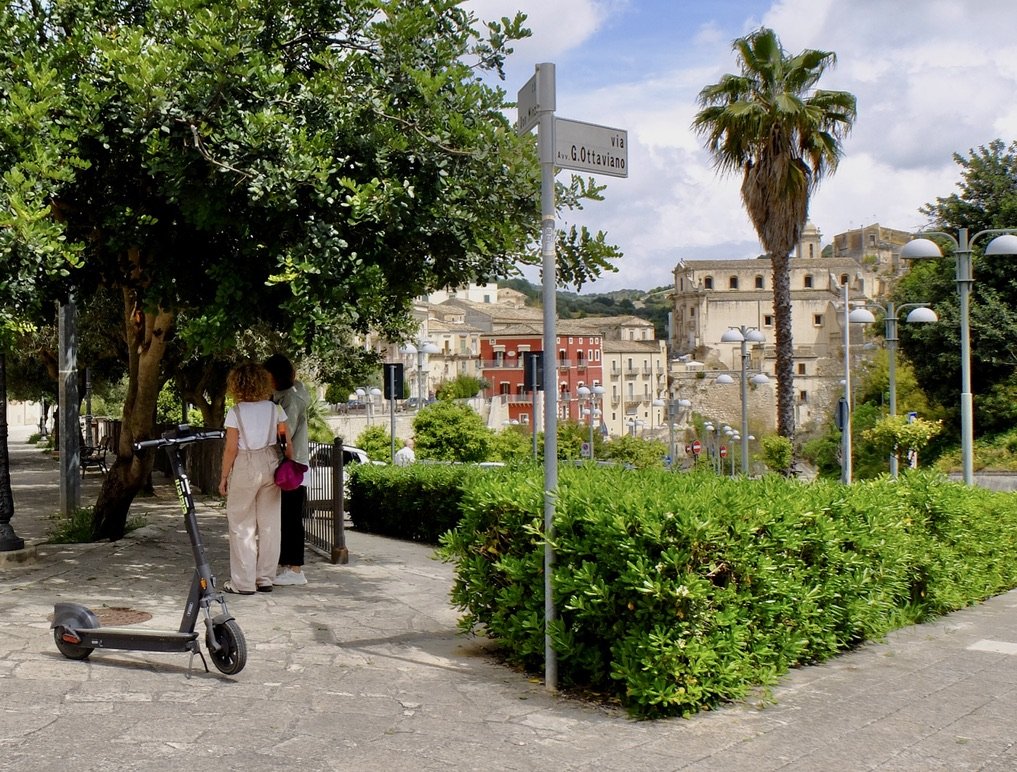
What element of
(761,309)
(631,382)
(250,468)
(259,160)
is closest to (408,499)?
(250,468)

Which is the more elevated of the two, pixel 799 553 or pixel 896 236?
pixel 896 236

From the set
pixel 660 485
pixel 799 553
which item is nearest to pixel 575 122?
pixel 660 485

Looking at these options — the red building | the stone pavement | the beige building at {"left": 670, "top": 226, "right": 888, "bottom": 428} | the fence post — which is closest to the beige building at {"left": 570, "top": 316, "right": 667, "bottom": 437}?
the red building

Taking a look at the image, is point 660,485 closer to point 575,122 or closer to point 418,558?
point 575,122

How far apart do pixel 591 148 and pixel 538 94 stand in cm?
44

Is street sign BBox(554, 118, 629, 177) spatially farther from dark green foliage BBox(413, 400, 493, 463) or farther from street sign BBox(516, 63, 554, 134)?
dark green foliage BBox(413, 400, 493, 463)

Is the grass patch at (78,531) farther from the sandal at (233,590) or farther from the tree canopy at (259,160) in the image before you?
the sandal at (233,590)

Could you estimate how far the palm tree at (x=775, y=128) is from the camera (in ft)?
80.5

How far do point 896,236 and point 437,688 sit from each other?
183 m

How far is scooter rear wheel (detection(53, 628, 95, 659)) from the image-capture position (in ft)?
19.9

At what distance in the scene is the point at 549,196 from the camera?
230 inches

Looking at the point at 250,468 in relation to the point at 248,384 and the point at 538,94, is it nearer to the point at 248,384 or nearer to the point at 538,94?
the point at 248,384

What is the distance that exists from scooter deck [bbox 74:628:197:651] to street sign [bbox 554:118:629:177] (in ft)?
10.7

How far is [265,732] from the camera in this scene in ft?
16.2
